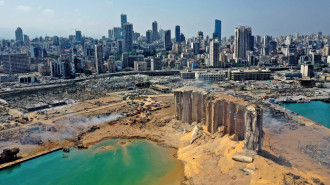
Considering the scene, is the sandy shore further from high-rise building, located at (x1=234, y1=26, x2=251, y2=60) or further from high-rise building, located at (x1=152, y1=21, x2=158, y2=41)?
high-rise building, located at (x1=152, y1=21, x2=158, y2=41)

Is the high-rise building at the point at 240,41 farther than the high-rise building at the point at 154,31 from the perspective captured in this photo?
No

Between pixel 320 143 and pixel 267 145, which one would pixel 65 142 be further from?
pixel 320 143

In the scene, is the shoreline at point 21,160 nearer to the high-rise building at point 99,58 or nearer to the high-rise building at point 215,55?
the high-rise building at point 99,58

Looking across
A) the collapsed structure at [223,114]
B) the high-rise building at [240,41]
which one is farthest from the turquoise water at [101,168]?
the high-rise building at [240,41]

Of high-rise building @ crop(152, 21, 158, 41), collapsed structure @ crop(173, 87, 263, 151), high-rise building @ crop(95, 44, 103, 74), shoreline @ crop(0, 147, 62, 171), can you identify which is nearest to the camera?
collapsed structure @ crop(173, 87, 263, 151)

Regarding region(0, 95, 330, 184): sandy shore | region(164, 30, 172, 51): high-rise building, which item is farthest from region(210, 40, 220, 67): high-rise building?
region(164, 30, 172, 51): high-rise building

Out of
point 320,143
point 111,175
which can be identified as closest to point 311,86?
point 320,143
